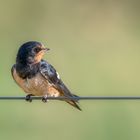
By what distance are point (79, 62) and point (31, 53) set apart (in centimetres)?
378

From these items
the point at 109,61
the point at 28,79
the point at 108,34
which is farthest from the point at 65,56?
the point at 28,79

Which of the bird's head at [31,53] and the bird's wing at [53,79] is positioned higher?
the bird's head at [31,53]

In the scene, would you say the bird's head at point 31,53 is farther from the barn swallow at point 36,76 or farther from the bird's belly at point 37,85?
the bird's belly at point 37,85

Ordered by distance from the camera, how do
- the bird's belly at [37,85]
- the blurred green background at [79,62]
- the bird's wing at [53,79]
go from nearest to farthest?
the bird's belly at [37,85]
the bird's wing at [53,79]
the blurred green background at [79,62]

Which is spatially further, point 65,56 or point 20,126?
point 65,56

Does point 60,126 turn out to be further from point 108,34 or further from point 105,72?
point 108,34

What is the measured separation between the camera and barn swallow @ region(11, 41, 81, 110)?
9680 mm

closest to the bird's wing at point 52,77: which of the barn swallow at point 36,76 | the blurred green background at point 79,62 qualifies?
the barn swallow at point 36,76

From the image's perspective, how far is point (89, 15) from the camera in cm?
1531

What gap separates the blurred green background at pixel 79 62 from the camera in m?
11.8

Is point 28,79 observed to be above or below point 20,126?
above

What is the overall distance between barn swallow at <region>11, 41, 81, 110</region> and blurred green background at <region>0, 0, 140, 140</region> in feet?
5.40

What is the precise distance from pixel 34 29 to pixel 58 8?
3.94 ft

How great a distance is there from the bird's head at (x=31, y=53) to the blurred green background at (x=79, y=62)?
176cm
